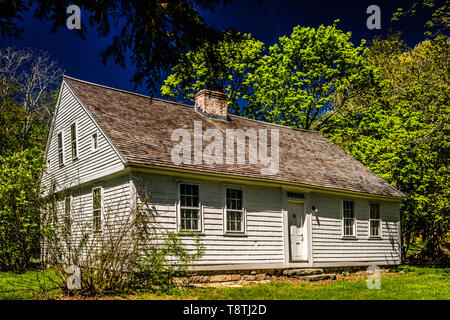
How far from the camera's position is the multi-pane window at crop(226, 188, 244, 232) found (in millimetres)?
14430

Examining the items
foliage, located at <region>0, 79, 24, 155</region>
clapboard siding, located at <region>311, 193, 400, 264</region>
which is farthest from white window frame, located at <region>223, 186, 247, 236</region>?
foliage, located at <region>0, 79, 24, 155</region>

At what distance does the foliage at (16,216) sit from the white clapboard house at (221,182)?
1.40 metres

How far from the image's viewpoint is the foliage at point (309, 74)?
28484 mm

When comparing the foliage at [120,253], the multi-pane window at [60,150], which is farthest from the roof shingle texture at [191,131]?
the multi-pane window at [60,150]

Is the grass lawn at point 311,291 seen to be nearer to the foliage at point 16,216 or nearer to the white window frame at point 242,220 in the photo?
the foliage at point 16,216

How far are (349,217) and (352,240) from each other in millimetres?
958

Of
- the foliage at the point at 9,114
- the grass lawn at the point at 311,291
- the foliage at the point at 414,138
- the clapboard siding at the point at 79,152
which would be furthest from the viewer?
the foliage at the point at 9,114

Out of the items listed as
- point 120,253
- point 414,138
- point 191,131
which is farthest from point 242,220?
point 414,138

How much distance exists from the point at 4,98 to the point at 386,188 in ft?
77.9

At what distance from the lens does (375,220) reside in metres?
19.4

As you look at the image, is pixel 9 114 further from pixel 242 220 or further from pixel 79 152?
pixel 242 220

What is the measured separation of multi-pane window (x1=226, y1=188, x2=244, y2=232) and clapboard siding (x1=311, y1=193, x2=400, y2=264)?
355 cm

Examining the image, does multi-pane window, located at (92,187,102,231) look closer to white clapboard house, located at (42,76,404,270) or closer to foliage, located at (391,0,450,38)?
white clapboard house, located at (42,76,404,270)
